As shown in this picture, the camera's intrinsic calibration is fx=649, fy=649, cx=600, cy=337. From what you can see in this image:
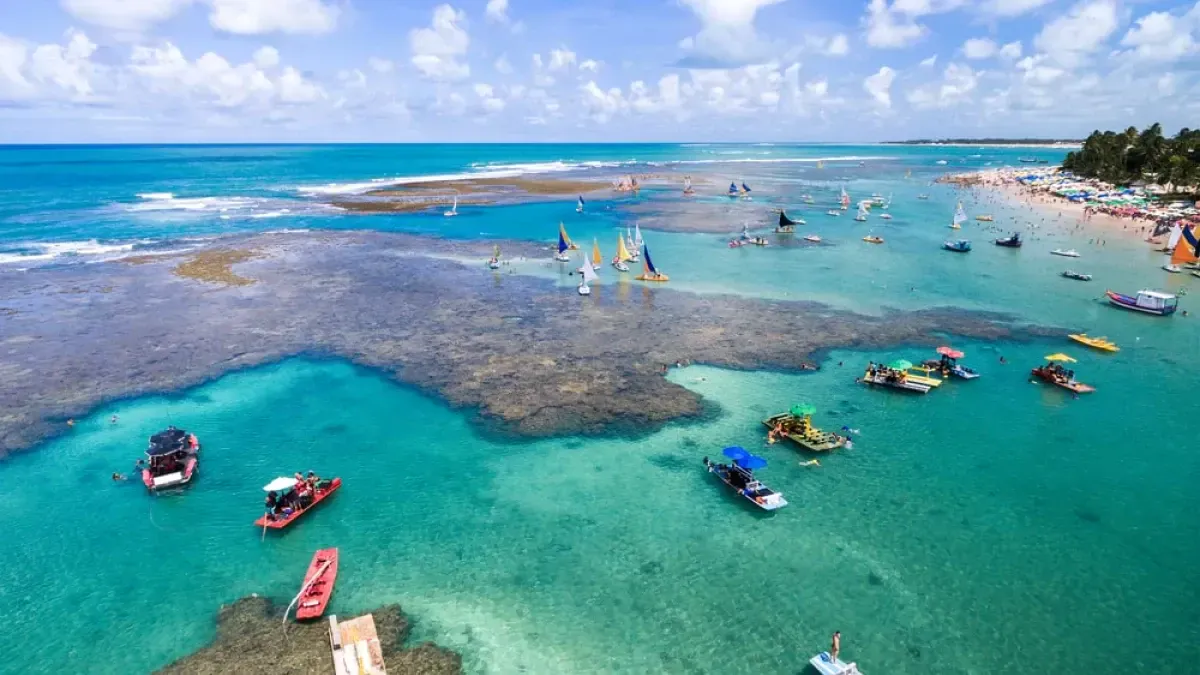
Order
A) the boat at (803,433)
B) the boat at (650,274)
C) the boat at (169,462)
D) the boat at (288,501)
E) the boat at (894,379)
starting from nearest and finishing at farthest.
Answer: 1. the boat at (288,501)
2. the boat at (169,462)
3. the boat at (803,433)
4. the boat at (894,379)
5. the boat at (650,274)

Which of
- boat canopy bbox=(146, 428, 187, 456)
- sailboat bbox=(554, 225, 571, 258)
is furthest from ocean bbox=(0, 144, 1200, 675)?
sailboat bbox=(554, 225, 571, 258)

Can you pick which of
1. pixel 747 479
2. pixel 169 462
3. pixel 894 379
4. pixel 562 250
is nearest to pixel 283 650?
pixel 169 462

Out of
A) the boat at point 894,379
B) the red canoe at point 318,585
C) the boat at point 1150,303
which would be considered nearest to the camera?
the red canoe at point 318,585

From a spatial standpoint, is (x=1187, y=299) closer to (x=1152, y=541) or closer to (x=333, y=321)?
(x=1152, y=541)

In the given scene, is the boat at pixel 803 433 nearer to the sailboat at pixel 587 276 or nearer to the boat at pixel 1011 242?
the sailboat at pixel 587 276

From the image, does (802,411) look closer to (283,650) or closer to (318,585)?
(318,585)

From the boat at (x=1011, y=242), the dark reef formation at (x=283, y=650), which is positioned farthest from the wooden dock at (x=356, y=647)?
the boat at (x=1011, y=242)
